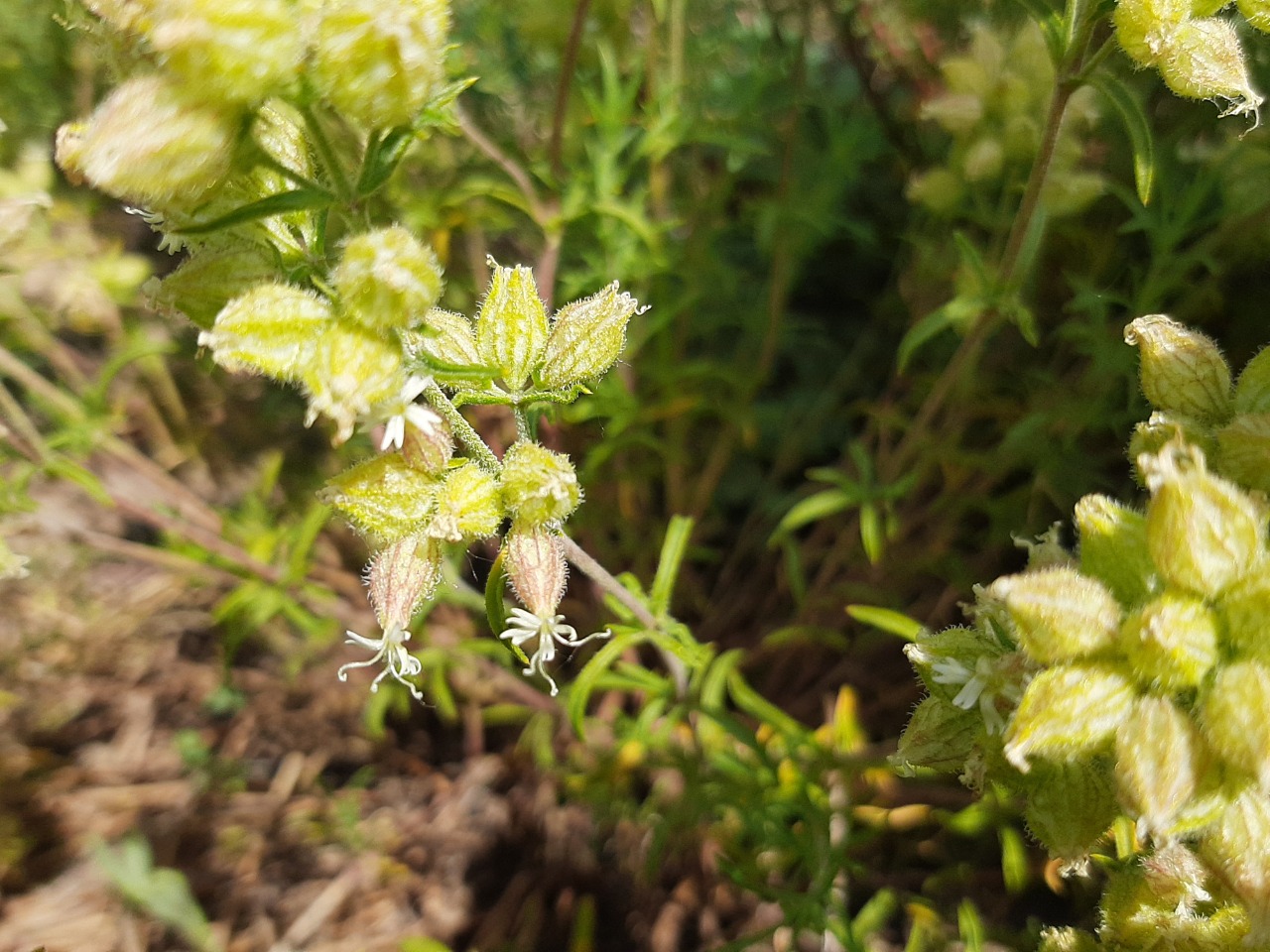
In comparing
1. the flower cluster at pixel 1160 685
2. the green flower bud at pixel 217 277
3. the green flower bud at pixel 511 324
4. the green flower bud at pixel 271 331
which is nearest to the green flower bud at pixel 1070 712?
the flower cluster at pixel 1160 685

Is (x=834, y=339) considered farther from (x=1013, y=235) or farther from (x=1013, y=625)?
(x=1013, y=625)

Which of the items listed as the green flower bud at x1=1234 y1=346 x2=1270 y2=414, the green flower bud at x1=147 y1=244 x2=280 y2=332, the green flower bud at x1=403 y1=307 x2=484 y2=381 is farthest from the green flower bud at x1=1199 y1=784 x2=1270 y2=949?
the green flower bud at x1=147 y1=244 x2=280 y2=332

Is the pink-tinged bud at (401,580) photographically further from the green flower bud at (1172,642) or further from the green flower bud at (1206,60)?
the green flower bud at (1206,60)

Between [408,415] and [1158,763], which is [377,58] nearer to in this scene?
[408,415]

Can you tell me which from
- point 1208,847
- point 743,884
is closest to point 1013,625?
point 1208,847

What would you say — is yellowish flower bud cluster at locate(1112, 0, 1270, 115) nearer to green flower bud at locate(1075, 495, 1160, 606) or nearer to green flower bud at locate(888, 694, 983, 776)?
green flower bud at locate(1075, 495, 1160, 606)

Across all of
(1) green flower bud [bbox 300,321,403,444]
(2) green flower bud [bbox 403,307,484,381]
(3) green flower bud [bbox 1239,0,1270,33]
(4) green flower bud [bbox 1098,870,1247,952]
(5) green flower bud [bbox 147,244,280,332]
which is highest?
(3) green flower bud [bbox 1239,0,1270,33]

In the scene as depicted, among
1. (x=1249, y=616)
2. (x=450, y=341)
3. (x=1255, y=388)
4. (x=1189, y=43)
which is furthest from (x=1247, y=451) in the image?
(x=450, y=341)
